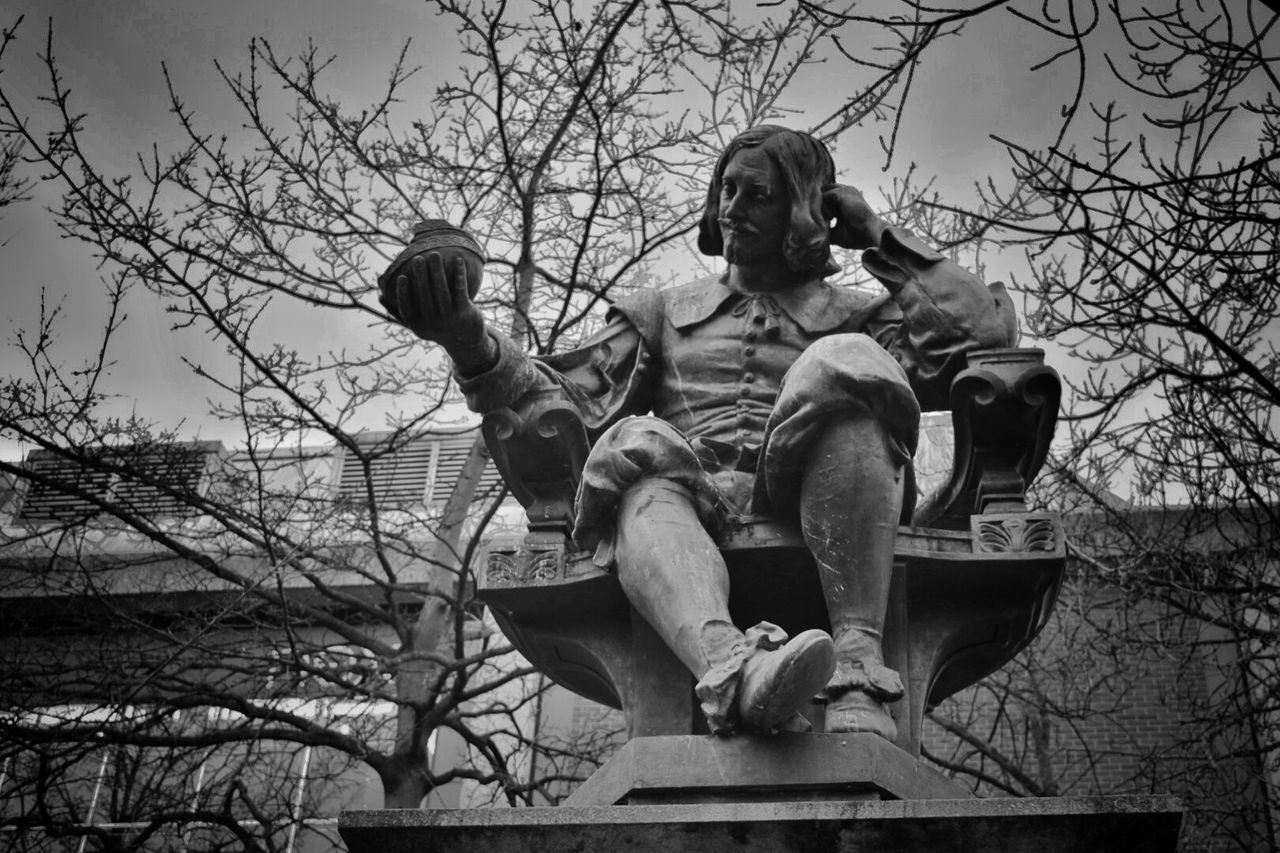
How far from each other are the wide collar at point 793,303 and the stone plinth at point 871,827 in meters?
1.90

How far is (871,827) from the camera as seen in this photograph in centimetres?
307

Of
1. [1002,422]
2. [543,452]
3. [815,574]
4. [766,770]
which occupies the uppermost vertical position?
[1002,422]

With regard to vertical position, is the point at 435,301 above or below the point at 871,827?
above

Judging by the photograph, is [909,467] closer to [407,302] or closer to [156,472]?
[407,302]

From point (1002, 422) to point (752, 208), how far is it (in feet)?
3.33

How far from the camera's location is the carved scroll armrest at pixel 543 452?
4266 millimetres

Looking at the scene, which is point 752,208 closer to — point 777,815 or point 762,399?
point 762,399

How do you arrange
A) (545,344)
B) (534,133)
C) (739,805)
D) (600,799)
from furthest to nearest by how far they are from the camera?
(534,133) < (545,344) < (600,799) < (739,805)

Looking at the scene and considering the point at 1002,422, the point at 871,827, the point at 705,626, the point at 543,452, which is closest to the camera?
the point at 871,827

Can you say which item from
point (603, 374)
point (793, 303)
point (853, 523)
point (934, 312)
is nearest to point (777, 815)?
point (853, 523)

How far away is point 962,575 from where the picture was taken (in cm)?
409

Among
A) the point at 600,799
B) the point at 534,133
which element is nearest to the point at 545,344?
the point at 534,133

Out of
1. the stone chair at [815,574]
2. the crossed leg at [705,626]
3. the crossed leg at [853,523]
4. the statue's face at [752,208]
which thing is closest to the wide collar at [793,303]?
the statue's face at [752,208]

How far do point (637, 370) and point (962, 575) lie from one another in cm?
120
